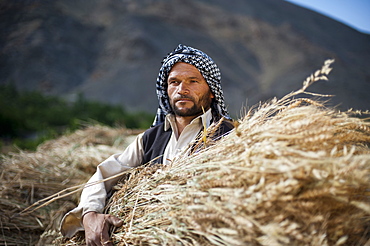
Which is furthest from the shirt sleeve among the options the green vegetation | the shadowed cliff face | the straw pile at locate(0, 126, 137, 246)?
the shadowed cliff face

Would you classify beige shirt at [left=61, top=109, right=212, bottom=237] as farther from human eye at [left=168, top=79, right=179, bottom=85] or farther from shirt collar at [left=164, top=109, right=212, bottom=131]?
human eye at [left=168, top=79, right=179, bottom=85]

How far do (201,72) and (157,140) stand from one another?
2.04 ft

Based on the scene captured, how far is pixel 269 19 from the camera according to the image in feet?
120

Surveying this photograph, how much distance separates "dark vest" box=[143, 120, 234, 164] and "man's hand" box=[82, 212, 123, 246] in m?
0.58

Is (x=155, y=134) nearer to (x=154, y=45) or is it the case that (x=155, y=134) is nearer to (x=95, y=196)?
(x=95, y=196)

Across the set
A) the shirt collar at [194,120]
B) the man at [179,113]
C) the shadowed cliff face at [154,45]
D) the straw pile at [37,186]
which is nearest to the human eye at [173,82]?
the man at [179,113]

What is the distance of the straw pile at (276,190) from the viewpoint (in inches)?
32.5

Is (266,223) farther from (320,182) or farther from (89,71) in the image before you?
(89,71)

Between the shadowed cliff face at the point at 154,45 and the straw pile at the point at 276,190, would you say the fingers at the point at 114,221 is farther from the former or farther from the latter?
the shadowed cliff face at the point at 154,45

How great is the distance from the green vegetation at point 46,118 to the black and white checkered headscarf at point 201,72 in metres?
5.02

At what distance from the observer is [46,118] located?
1292 centimetres

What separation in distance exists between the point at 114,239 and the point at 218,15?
1635 inches

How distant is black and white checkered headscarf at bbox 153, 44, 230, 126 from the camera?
2.10 meters

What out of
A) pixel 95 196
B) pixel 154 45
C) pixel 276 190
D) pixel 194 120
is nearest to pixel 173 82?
pixel 194 120
